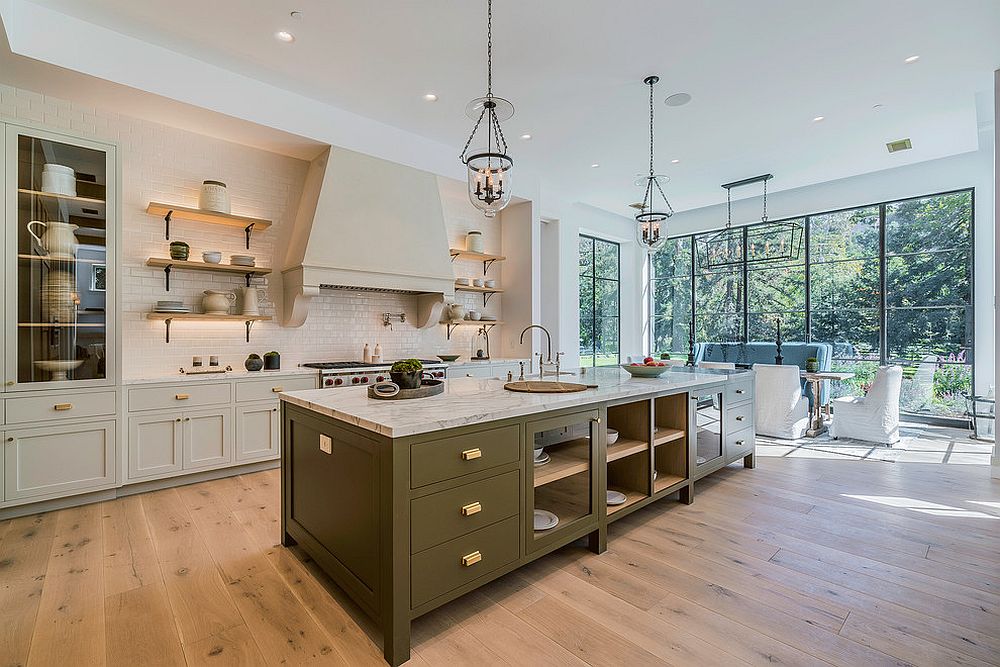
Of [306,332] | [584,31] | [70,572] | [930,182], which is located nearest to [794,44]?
[584,31]

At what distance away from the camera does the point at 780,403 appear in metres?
5.55

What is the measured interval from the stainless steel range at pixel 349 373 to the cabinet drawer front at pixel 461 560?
2.35 metres

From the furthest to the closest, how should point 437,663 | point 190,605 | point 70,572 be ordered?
point 70,572 → point 190,605 → point 437,663

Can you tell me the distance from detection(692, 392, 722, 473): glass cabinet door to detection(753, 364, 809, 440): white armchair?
2319mm

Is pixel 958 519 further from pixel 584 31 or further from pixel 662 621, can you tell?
pixel 584 31

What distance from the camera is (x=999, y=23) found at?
129 inches

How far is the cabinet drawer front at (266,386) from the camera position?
13.0 feet

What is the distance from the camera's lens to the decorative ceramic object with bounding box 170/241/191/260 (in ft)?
12.9

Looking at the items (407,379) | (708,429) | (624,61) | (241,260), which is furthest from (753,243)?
(241,260)

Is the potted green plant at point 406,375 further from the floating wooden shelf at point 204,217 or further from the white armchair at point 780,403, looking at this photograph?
the white armchair at point 780,403

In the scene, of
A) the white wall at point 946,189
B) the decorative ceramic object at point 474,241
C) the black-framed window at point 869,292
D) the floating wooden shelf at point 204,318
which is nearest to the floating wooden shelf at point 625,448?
the floating wooden shelf at point 204,318

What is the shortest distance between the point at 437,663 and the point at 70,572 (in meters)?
2.02

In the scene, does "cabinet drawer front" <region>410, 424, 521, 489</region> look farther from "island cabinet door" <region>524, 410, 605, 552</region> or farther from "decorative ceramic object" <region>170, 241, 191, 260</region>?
"decorative ceramic object" <region>170, 241, 191, 260</region>

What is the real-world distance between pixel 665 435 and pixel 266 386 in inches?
126
